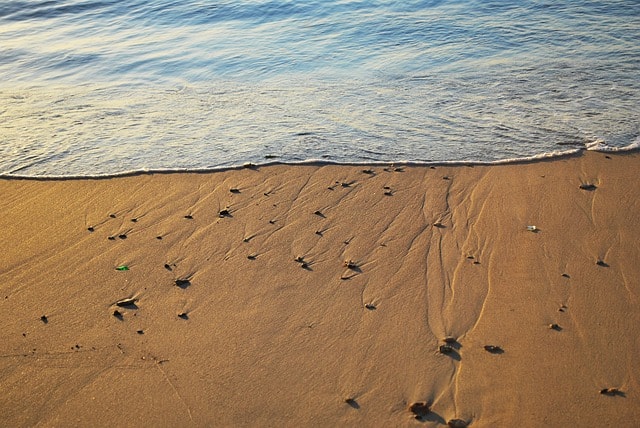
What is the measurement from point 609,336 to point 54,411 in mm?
2807

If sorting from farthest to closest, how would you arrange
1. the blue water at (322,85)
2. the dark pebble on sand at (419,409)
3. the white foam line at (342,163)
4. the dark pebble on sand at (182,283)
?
the blue water at (322,85) → the white foam line at (342,163) → the dark pebble on sand at (182,283) → the dark pebble on sand at (419,409)

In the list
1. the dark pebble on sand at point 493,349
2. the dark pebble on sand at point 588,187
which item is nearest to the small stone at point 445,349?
the dark pebble on sand at point 493,349

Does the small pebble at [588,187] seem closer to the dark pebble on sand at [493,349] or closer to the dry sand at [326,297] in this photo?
the dry sand at [326,297]

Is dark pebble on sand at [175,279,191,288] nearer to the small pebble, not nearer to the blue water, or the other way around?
the blue water

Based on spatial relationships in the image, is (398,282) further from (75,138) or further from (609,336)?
(75,138)

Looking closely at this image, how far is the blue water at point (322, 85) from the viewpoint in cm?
545

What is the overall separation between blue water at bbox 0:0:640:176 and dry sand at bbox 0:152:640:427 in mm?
561

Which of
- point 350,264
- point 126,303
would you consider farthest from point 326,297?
point 126,303

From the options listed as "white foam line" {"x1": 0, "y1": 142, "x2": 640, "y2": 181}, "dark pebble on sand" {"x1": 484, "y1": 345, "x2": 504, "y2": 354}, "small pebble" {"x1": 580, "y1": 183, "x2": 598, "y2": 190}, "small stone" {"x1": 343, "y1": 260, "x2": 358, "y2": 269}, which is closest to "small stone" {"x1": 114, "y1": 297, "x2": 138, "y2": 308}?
"small stone" {"x1": 343, "y1": 260, "x2": 358, "y2": 269}

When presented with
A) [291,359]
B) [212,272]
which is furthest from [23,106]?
[291,359]

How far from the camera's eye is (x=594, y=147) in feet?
16.8

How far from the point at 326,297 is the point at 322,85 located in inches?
164

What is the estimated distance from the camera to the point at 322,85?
716 centimetres

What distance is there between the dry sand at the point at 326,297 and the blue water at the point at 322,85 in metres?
0.56
